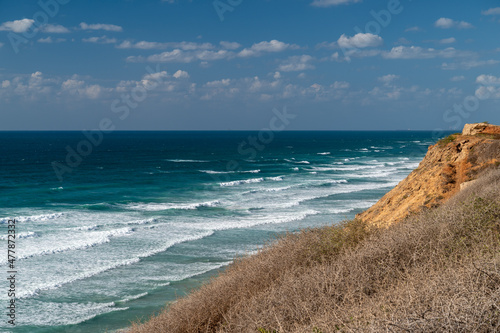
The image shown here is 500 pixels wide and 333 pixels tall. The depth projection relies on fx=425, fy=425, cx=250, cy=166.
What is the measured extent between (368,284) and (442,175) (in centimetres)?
899

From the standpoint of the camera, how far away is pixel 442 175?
1439 centimetres

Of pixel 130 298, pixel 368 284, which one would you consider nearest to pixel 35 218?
pixel 130 298

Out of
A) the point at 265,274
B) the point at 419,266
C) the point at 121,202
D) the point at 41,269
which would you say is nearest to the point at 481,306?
the point at 419,266

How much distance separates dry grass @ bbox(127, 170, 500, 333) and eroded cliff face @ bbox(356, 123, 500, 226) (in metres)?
3.40

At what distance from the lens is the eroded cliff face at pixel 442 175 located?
1370 cm

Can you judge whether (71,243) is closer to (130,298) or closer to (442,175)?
Result: (130,298)

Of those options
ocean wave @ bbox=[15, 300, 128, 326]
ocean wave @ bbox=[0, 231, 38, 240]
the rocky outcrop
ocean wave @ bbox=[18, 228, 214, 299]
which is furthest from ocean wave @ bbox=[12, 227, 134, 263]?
the rocky outcrop

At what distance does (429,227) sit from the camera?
328 inches

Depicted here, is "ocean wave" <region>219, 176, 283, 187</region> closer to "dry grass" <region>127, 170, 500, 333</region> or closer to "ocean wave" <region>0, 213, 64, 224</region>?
"ocean wave" <region>0, 213, 64, 224</region>

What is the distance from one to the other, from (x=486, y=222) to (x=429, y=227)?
1.12 metres

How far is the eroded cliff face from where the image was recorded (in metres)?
13.7

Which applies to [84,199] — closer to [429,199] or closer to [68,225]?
[68,225]

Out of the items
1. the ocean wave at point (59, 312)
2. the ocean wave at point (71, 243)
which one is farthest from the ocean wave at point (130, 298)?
the ocean wave at point (71, 243)

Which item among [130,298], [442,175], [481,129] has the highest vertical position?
[481,129]
